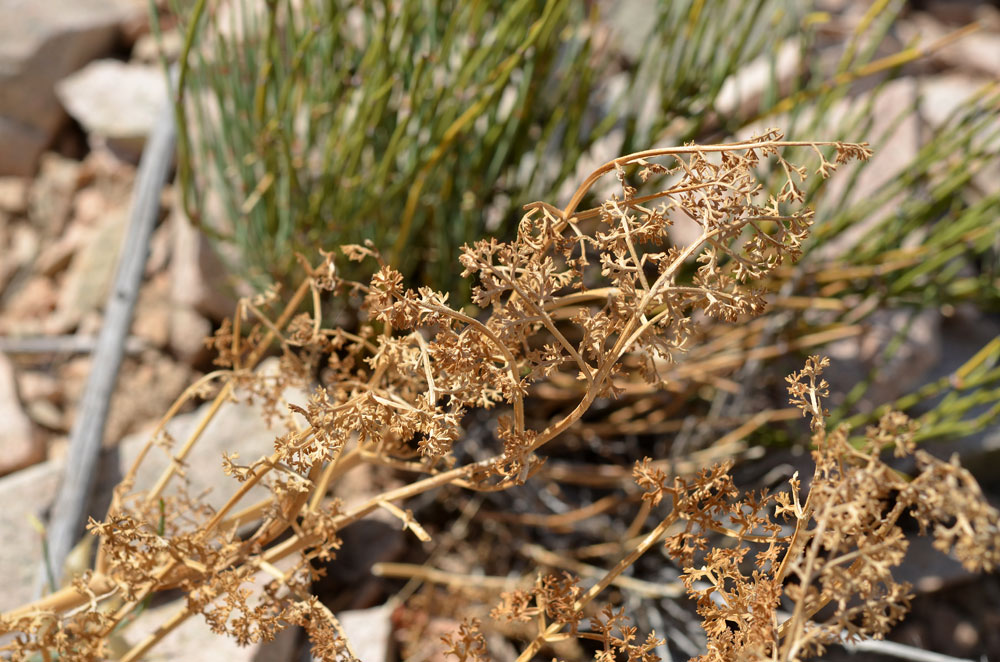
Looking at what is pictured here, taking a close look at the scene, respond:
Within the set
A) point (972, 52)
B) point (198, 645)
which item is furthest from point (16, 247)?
point (972, 52)

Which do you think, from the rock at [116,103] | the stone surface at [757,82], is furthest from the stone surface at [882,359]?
the rock at [116,103]

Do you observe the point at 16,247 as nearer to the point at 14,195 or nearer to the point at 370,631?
the point at 14,195

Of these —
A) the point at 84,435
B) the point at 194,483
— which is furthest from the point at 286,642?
the point at 84,435

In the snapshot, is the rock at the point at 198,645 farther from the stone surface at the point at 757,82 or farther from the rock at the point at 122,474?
the stone surface at the point at 757,82

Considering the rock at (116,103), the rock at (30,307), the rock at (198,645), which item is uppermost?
the rock at (116,103)

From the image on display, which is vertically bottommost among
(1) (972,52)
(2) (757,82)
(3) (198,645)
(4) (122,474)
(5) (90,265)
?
(3) (198,645)

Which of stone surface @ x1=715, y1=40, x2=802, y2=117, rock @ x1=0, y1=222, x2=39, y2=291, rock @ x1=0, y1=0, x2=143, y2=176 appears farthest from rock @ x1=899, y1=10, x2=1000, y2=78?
rock @ x1=0, y1=222, x2=39, y2=291

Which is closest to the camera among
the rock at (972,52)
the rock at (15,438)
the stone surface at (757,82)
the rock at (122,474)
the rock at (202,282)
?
the rock at (122,474)

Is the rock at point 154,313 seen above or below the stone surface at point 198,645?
above
